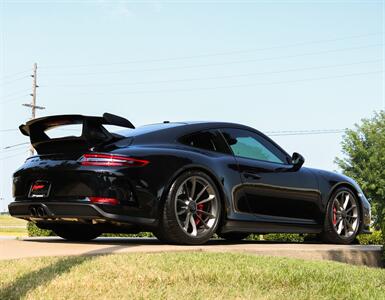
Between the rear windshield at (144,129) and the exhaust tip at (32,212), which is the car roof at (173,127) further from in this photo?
the exhaust tip at (32,212)

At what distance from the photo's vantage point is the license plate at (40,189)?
21.2ft

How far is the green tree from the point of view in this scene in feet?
170

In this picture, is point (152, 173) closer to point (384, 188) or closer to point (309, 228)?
point (309, 228)

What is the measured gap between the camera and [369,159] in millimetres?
53312

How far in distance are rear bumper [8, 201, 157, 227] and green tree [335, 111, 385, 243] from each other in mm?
46376

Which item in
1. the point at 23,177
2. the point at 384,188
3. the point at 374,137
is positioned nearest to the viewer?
the point at 23,177

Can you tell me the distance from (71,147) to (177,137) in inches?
46.2

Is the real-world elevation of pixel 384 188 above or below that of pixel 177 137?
below

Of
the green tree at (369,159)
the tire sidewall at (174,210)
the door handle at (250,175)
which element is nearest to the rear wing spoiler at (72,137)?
the tire sidewall at (174,210)

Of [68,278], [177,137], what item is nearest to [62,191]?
[177,137]

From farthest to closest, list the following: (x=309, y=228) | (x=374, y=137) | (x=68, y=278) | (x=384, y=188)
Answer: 1. (x=374, y=137)
2. (x=384, y=188)
3. (x=309, y=228)
4. (x=68, y=278)

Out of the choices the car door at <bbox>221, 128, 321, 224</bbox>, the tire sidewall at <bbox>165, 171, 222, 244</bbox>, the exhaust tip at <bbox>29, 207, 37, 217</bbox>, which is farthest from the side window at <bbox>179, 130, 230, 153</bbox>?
the exhaust tip at <bbox>29, 207, 37, 217</bbox>

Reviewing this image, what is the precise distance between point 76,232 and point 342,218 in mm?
3588

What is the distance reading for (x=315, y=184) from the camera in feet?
26.0
